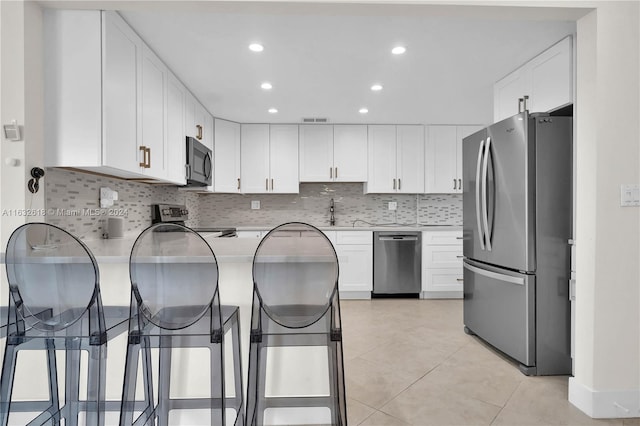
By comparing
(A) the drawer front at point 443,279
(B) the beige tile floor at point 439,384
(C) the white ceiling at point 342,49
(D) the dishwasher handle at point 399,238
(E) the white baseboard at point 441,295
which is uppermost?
(C) the white ceiling at point 342,49

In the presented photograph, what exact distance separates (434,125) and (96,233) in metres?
4.03

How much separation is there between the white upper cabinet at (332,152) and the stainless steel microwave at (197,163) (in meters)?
1.34

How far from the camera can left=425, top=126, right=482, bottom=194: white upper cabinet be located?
15.5 ft

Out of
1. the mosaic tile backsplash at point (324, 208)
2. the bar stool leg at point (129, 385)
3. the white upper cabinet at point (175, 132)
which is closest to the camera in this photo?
the bar stool leg at point (129, 385)

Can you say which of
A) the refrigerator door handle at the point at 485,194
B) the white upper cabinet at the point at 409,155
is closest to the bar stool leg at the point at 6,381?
the refrigerator door handle at the point at 485,194

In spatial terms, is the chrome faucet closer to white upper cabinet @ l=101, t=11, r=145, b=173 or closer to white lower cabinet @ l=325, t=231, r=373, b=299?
white lower cabinet @ l=325, t=231, r=373, b=299

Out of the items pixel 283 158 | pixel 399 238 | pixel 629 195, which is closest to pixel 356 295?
pixel 399 238

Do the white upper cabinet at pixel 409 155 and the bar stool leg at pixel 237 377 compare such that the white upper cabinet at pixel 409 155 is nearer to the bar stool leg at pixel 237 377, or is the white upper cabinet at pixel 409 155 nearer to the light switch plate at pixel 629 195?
the light switch plate at pixel 629 195

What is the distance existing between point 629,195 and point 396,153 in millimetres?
2974

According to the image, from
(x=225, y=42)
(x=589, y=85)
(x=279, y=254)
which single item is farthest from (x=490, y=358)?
(x=225, y=42)

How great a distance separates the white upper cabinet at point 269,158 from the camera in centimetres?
465

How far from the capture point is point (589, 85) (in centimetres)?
194

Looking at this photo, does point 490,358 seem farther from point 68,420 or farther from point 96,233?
point 96,233

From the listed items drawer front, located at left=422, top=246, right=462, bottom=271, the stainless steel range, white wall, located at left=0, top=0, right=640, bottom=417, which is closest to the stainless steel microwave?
the stainless steel range
